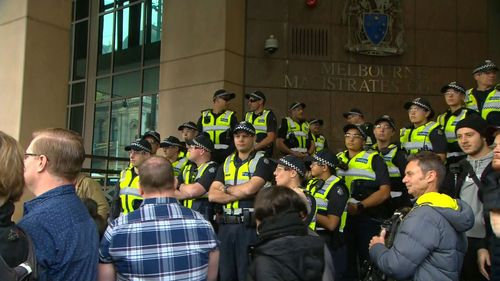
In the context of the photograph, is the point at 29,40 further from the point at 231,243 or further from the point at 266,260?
the point at 266,260

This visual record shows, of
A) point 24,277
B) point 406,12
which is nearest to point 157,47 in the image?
point 406,12

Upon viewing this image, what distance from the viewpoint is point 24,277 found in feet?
7.42

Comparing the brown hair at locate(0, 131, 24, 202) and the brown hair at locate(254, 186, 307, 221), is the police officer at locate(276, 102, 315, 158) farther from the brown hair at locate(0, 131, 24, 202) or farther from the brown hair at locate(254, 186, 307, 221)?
the brown hair at locate(0, 131, 24, 202)

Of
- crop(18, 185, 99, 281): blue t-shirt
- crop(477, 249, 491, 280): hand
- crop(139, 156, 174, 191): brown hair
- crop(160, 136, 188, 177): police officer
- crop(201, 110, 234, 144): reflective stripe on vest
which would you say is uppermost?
crop(201, 110, 234, 144): reflective stripe on vest

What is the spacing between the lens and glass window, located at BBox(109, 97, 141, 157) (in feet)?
49.9

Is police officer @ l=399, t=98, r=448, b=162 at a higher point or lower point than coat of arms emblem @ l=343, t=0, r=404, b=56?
lower

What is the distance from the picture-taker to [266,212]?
11.0 feet

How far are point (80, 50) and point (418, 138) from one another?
1319 centimetres

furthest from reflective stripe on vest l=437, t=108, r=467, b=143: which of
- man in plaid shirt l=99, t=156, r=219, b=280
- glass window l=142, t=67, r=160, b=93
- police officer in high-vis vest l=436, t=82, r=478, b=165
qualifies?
glass window l=142, t=67, r=160, b=93

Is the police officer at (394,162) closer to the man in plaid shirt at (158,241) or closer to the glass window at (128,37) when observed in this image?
the man in plaid shirt at (158,241)

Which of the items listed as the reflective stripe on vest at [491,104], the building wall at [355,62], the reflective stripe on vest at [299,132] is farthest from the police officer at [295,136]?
the reflective stripe on vest at [491,104]

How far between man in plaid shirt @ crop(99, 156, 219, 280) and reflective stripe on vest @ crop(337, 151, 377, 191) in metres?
3.99

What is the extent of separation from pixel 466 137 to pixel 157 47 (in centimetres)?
1061

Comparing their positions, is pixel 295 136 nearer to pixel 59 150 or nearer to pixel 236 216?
pixel 236 216
